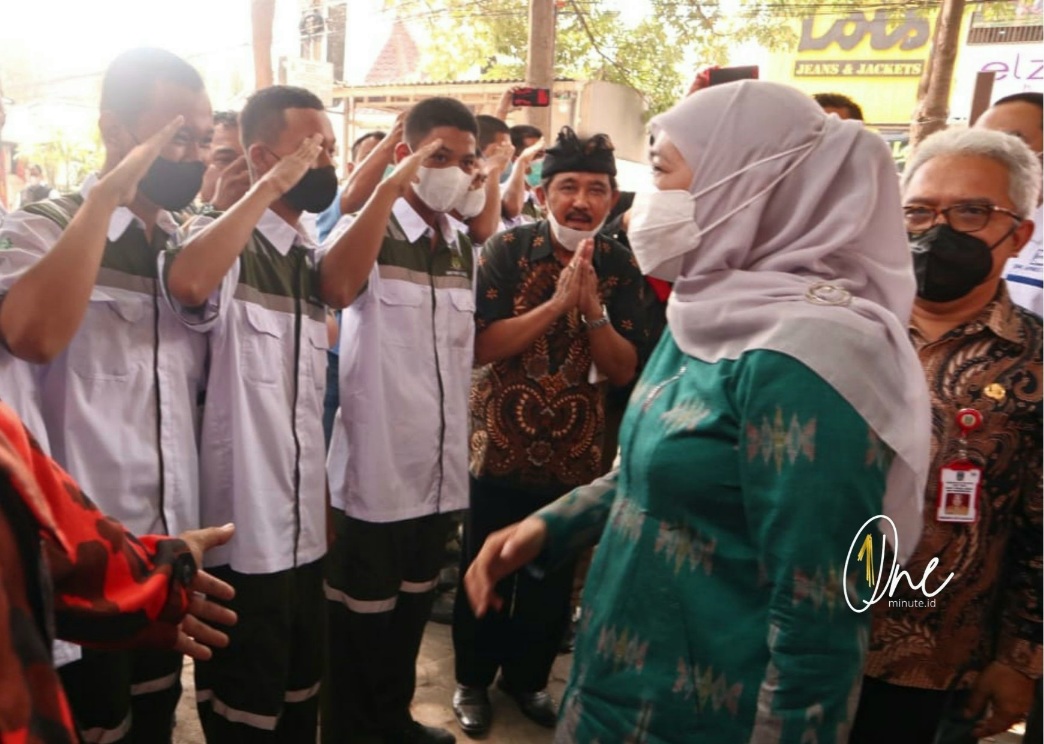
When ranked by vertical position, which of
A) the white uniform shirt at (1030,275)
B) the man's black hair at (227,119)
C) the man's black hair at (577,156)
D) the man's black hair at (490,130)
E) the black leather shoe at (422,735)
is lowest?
the black leather shoe at (422,735)

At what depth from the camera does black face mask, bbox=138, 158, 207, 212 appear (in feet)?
6.65

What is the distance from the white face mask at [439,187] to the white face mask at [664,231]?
4.51ft

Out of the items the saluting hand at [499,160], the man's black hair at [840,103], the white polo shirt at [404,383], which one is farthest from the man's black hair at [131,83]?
the man's black hair at [840,103]

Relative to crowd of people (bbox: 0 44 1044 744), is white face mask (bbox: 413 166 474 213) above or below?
above

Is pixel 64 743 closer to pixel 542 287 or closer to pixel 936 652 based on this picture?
pixel 936 652

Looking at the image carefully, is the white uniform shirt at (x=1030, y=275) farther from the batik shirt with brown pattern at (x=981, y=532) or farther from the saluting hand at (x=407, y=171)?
the saluting hand at (x=407, y=171)

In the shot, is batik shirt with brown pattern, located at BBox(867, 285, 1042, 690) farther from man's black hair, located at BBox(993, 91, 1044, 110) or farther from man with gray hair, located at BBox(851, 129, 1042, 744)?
man's black hair, located at BBox(993, 91, 1044, 110)

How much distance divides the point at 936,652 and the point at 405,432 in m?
1.69

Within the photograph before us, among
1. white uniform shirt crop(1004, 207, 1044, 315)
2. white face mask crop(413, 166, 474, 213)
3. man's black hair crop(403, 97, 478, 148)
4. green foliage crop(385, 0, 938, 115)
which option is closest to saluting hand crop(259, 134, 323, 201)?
white face mask crop(413, 166, 474, 213)

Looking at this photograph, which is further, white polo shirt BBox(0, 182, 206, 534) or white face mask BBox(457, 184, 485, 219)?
white face mask BBox(457, 184, 485, 219)

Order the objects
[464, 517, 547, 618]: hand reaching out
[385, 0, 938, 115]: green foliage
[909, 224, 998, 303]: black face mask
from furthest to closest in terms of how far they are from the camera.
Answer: [385, 0, 938, 115]: green foliage < [909, 224, 998, 303]: black face mask < [464, 517, 547, 618]: hand reaching out

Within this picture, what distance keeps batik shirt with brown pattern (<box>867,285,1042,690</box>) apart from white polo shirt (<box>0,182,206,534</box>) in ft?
5.87

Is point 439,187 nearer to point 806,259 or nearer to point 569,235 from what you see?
point 569,235

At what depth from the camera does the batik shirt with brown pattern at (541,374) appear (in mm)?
2838
